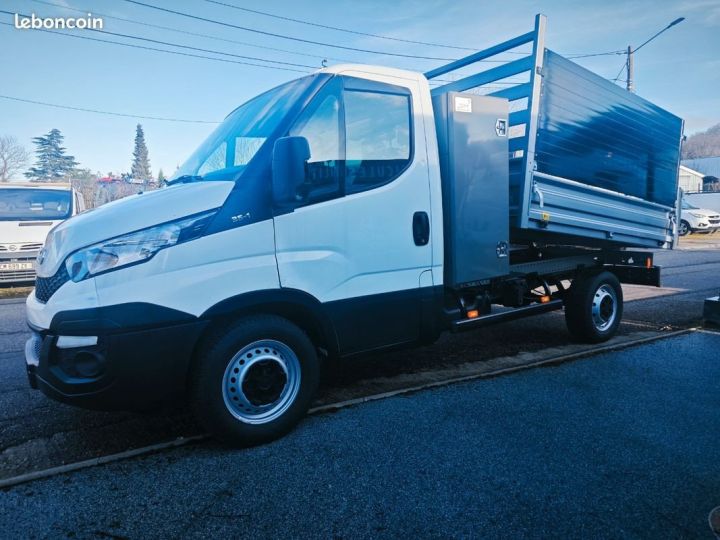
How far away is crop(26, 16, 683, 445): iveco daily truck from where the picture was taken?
278 cm

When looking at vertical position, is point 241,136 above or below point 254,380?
above

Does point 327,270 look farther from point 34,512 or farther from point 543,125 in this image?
point 543,125

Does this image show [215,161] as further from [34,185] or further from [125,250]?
[34,185]

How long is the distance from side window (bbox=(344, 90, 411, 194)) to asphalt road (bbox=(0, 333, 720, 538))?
5.68ft

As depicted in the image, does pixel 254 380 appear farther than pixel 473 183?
No

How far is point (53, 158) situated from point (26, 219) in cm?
7018

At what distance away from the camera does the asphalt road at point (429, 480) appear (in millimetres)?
2320

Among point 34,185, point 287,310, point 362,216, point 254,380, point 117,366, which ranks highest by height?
point 34,185

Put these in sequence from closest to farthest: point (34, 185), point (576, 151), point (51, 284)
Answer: point (51, 284), point (576, 151), point (34, 185)

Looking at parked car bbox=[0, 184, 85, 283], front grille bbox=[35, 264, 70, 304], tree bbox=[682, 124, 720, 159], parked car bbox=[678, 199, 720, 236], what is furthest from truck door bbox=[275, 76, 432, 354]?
tree bbox=[682, 124, 720, 159]

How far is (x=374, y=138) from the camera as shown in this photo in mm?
3654

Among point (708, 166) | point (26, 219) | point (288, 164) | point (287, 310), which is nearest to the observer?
point (288, 164)

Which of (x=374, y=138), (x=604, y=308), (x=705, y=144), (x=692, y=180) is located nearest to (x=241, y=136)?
(x=374, y=138)

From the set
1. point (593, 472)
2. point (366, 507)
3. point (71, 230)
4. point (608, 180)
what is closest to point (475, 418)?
point (593, 472)
